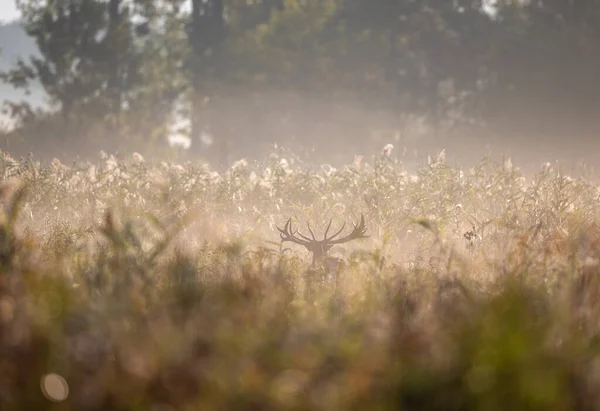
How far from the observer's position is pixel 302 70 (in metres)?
31.0

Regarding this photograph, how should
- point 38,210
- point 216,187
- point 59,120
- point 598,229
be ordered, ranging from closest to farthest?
point 598,229 → point 38,210 → point 216,187 → point 59,120

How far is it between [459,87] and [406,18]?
358 centimetres

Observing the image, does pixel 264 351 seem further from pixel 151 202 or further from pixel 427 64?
pixel 427 64

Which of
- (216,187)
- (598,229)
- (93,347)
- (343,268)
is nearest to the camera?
(93,347)

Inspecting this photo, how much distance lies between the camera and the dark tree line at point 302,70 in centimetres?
2866

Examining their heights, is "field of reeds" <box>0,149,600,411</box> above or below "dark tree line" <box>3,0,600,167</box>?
below

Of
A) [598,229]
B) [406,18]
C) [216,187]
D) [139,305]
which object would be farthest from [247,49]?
[139,305]

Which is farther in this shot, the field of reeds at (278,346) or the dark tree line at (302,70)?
Result: the dark tree line at (302,70)

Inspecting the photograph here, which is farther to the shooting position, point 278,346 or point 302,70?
point 302,70

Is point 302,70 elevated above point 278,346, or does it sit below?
above

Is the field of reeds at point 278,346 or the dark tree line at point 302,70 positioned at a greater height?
the dark tree line at point 302,70

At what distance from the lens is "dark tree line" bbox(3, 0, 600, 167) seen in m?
28.7

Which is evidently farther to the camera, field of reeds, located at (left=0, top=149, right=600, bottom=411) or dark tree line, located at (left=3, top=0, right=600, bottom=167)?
dark tree line, located at (left=3, top=0, right=600, bottom=167)

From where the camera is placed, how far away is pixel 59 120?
29.0 metres
